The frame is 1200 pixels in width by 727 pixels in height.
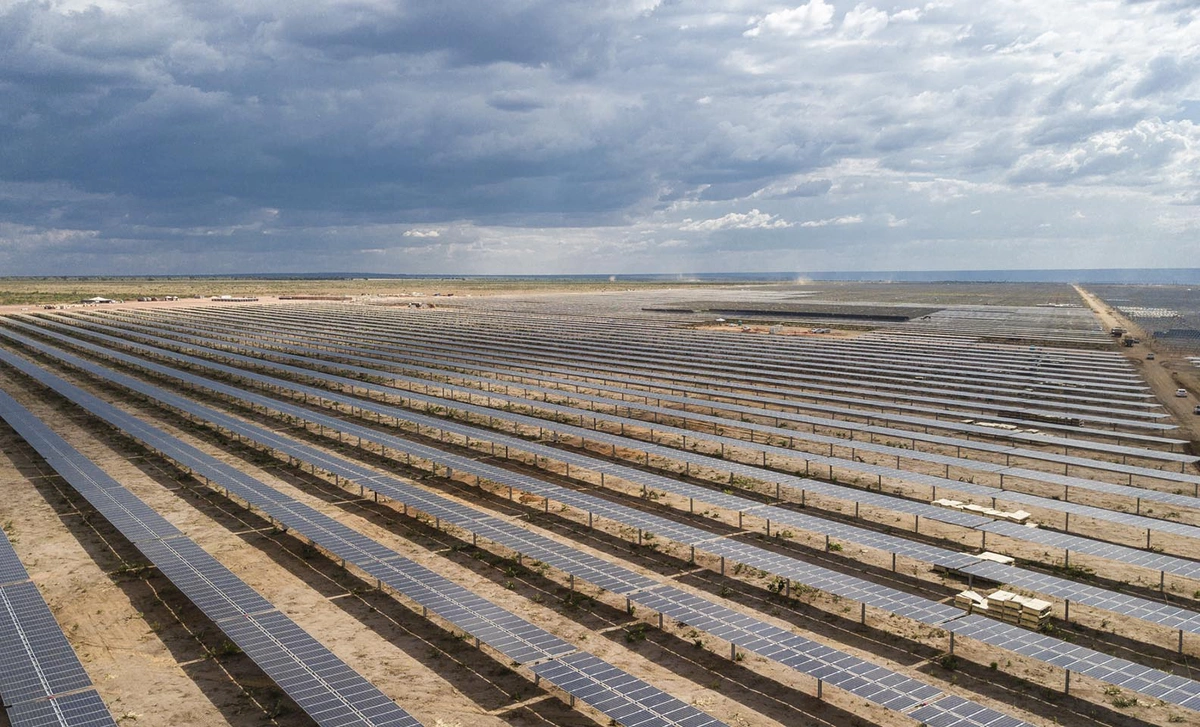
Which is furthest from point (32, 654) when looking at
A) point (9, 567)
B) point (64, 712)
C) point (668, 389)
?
point (668, 389)

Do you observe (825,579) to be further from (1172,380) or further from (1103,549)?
(1172,380)

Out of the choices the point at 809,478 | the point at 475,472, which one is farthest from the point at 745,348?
the point at 475,472

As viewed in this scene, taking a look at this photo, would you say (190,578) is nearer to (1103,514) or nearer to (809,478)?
A: (809,478)

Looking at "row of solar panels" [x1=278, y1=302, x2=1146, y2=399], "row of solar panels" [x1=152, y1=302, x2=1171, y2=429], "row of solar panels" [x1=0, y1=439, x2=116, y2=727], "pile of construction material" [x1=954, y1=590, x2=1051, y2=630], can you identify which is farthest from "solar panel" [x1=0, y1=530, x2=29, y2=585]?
"row of solar panels" [x1=278, y1=302, x2=1146, y2=399]

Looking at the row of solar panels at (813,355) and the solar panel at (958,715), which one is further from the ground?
the row of solar panels at (813,355)

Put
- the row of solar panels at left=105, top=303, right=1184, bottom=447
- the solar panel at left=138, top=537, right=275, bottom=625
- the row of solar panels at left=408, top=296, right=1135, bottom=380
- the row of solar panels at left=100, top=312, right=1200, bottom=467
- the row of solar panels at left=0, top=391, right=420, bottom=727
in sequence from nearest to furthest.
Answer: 1. the row of solar panels at left=0, top=391, right=420, bottom=727
2. the solar panel at left=138, top=537, right=275, bottom=625
3. the row of solar panels at left=100, top=312, right=1200, bottom=467
4. the row of solar panels at left=105, top=303, right=1184, bottom=447
5. the row of solar panels at left=408, top=296, right=1135, bottom=380

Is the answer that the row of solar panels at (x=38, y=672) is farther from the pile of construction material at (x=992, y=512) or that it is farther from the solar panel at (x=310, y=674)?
the pile of construction material at (x=992, y=512)

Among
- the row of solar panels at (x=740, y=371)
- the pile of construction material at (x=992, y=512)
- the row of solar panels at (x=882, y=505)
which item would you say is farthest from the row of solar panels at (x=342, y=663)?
the row of solar panels at (x=740, y=371)

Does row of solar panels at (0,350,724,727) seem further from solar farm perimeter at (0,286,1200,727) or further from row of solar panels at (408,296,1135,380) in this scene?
row of solar panels at (408,296,1135,380)
